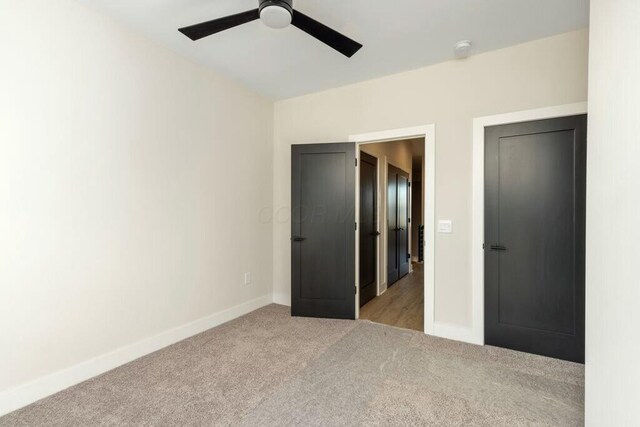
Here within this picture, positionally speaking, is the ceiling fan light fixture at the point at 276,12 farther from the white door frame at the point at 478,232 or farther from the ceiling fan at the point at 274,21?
the white door frame at the point at 478,232

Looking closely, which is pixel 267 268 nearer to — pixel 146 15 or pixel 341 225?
pixel 341 225

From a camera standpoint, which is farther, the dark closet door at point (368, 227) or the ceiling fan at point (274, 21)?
the dark closet door at point (368, 227)

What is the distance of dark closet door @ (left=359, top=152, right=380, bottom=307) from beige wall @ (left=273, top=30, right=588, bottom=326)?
71 centimetres

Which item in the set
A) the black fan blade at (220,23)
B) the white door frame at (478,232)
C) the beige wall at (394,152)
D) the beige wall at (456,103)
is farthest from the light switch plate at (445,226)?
the black fan blade at (220,23)

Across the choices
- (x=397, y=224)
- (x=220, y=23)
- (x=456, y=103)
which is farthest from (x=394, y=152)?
(x=220, y=23)

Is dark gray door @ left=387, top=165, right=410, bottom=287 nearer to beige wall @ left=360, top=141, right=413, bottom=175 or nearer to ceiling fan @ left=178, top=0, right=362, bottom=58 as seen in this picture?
beige wall @ left=360, top=141, right=413, bottom=175

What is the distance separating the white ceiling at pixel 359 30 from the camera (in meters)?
2.11

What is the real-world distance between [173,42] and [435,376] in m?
3.54

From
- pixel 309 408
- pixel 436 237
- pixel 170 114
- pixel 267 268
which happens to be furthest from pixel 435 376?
pixel 170 114

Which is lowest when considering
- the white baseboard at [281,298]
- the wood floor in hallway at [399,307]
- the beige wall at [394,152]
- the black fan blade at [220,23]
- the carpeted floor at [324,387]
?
the wood floor in hallway at [399,307]

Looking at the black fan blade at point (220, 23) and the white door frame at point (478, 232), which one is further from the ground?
the black fan blade at point (220, 23)

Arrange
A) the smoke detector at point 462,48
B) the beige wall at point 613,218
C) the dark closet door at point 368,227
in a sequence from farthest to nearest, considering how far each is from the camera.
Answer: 1. the dark closet door at point 368,227
2. the smoke detector at point 462,48
3. the beige wall at point 613,218

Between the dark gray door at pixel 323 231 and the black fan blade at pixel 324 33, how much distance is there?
1.43 metres

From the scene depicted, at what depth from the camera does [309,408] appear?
181cm
